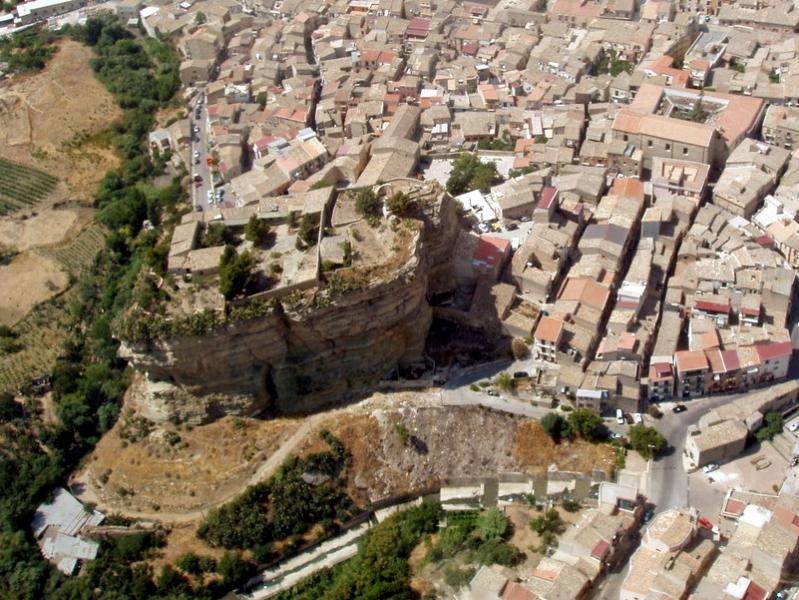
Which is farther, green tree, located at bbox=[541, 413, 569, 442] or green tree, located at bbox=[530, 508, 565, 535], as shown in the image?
green tree, located at bbox=[541, 413, 569, 442]

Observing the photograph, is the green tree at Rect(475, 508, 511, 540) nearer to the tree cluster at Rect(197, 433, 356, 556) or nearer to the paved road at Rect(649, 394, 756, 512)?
the tree cluster at Rect(197, 433, 356, 556)

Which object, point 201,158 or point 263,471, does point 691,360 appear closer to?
point 263,471

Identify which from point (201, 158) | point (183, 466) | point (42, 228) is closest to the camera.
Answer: point (183, 466)

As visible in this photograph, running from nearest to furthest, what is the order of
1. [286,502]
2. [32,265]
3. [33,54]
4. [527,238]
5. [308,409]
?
[286,502] < [308,409] < [527,238] < [32,265] < [33,54]

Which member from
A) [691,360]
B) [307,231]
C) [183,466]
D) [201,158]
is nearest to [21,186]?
[201,158]

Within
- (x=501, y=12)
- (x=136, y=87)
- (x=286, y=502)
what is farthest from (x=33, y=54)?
(x=286, y=502)

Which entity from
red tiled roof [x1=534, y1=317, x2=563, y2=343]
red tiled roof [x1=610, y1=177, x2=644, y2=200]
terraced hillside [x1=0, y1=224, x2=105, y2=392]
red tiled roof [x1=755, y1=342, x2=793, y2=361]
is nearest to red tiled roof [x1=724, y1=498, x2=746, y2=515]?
red tiled roof [x1=755, y1=342, x2=793, y2=361]

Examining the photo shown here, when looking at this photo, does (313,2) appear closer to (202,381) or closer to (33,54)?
(33,54)
